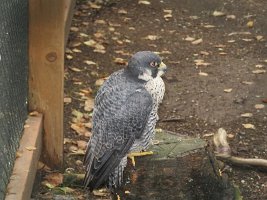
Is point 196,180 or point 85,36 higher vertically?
point 196,180

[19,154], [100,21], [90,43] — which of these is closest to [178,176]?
[19,154]

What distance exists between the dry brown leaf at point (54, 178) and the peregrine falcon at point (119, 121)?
41 centimetres

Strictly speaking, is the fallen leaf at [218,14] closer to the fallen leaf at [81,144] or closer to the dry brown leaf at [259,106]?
the dry brown leaf at [259,106]

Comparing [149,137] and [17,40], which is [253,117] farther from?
[17,40]

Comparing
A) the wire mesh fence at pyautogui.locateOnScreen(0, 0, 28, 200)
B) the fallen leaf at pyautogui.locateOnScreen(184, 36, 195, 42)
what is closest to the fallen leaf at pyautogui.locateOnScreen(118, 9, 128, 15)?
the fallen leaf at pyautogui.locateOnScreen(184, 36, 195, 42)

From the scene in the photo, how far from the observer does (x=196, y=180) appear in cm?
435

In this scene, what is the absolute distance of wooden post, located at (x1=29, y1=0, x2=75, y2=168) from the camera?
425 centimetres

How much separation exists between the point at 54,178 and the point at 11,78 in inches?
42.5

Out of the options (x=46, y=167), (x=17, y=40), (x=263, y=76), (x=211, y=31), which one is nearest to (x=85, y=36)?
(x=211, y=31)

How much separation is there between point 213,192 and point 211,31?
167 inches

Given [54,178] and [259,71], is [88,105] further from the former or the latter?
[259,71]

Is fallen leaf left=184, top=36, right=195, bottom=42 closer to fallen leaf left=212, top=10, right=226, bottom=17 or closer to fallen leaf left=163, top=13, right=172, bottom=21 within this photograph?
fallen leaf left=163, top=13, right=172, bottom=21

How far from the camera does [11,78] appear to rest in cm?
389

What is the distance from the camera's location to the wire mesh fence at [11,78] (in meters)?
3.62
